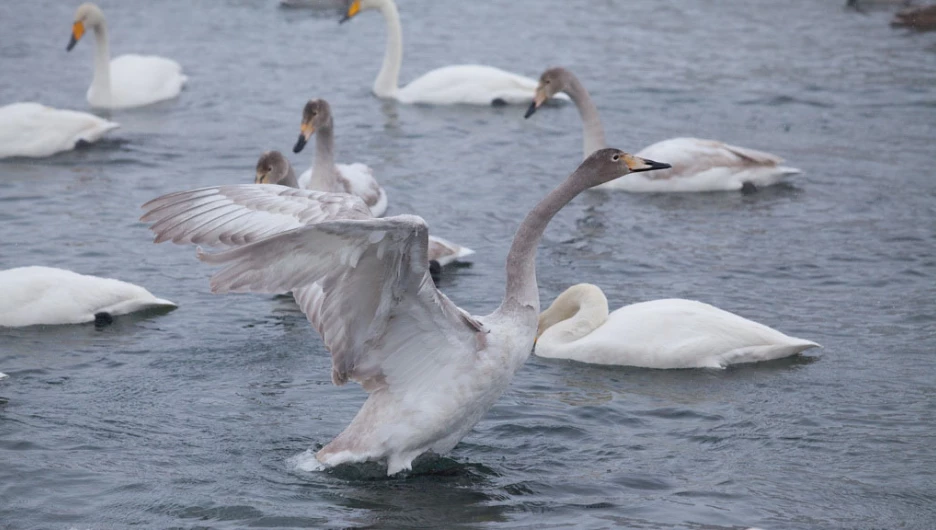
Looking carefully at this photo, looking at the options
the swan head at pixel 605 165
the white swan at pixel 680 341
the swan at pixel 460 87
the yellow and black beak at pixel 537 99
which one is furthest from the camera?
the swan at pixel 460 87

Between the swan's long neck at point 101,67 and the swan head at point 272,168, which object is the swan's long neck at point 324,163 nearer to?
the swan head at point 272,168

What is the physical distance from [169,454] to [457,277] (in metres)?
4.02

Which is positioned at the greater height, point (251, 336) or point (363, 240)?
point (363, 240)

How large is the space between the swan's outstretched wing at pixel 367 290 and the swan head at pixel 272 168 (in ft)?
11.0

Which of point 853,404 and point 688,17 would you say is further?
point 688,17

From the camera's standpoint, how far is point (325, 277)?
21.6 feet

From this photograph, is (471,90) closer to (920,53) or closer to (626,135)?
(626,135)

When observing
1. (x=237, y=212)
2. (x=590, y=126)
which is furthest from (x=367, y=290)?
(x=590, y=126)

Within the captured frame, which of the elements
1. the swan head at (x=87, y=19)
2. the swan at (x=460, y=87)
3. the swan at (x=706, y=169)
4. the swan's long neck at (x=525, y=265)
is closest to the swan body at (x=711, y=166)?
the swan at (x=706, y=169)

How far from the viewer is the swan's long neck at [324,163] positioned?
12188mm

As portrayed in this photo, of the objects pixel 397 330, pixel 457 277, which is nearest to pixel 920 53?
pixel 457 277

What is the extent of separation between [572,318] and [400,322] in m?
2.61

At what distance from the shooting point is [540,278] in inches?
450

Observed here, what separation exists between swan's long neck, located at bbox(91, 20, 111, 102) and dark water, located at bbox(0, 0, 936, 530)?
30cm
